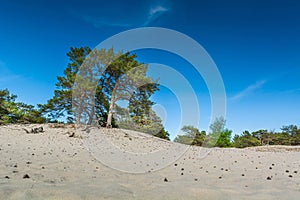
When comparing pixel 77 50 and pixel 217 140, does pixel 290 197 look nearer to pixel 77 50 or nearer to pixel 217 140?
pixel 77 50

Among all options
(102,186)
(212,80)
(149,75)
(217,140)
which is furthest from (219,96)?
(217,140)

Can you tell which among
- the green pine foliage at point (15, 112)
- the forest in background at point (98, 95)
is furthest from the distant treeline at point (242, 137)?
the green pine foliage at point (15, 112)

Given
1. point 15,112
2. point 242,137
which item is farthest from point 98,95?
point 242,137

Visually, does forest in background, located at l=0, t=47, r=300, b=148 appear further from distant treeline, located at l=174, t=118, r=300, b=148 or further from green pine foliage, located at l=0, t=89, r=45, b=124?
distant treeline, located at l=174, t=118, r=300, b=148

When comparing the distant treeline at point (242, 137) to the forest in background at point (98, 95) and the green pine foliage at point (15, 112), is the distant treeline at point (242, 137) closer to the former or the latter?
the forest in background at point (98, 95)

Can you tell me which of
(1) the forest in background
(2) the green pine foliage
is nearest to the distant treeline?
(1) the forest in background

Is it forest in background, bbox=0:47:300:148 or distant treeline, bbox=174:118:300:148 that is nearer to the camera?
forest in background, bbox=0:47:300:148

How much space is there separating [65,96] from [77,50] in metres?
4.70

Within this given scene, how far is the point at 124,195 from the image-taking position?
2586 mm

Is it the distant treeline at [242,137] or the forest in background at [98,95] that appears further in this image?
the distant treeline at [242,137]

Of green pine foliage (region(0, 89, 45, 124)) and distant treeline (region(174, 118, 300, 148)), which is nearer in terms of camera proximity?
green pine foliage (region(0, 89, 45, 124))

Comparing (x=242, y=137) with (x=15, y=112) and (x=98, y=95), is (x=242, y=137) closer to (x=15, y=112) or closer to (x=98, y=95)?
(x=98, y=95)

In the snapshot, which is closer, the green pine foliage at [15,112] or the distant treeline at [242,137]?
the green pine foliage at [15,112]

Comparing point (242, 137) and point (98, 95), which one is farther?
point (242, 137)
